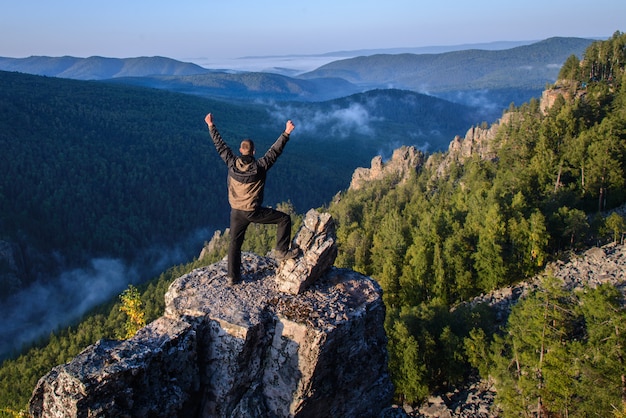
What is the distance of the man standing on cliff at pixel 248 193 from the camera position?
12.5 m

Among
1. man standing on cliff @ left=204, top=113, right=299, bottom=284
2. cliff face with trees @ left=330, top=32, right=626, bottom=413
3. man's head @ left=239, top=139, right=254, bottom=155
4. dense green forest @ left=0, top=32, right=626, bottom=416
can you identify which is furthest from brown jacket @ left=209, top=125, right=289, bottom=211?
cliff face with trees @ left=330, top=32, right=626, bottom=413

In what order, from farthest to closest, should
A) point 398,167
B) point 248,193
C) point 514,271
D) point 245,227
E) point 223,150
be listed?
point 398,167
point 514,271
point 245,227
point 223,150
point 248,193

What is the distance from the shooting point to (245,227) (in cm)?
1329

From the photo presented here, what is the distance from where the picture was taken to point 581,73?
81.9m

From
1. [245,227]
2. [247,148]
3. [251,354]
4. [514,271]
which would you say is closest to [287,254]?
[245,227]

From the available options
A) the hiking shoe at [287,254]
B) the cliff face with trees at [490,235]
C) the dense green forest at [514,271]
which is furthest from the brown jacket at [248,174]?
the cliff face with trees at [490,235]

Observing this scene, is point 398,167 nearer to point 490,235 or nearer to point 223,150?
point 490,235

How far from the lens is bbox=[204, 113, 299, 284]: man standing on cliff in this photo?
40.9 feet

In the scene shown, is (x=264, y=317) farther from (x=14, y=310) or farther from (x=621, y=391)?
(x=14, y=310)

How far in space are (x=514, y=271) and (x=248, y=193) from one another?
34.2m

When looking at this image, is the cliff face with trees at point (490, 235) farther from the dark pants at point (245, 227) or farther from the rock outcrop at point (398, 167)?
the rock outcrop at point (398, 167)

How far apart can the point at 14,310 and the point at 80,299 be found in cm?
1630

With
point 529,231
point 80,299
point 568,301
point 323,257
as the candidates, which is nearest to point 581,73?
point 529,231

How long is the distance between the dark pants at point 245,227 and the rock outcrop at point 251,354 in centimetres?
48
